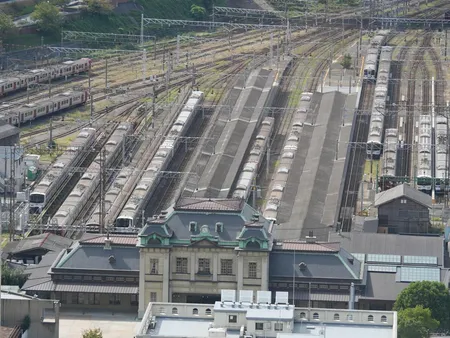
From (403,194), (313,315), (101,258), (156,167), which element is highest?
(156,167)

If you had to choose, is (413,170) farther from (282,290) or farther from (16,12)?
(16,12)

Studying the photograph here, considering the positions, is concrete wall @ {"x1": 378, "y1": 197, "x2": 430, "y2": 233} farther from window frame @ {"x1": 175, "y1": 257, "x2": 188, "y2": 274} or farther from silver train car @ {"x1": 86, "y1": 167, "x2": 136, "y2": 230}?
window frame @ {"x1": 175, "y1": 257, "x2": 188, "y2": 274}

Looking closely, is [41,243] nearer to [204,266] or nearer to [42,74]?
[204,266]

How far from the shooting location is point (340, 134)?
14000 centimetres

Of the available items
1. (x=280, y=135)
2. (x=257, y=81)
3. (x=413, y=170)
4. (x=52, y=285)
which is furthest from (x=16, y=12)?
(x=52, y=285)

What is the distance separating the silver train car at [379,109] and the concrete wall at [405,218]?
21003 millimetres

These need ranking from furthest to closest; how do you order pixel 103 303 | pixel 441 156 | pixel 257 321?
pixel 441 156, pixel 103 303, pixel 257 321

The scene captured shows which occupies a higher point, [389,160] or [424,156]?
[424,156]

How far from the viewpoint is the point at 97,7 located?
192m

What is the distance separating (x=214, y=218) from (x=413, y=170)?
36430mm

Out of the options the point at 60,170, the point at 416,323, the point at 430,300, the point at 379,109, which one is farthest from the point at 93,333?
the point at 379,109

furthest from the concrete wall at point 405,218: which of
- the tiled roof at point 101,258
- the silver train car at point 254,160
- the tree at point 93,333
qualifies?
the tree at point 93,333

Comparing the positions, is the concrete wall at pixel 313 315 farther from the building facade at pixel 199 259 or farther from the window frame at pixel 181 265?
the window frame at pixel 181 265

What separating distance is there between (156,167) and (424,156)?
748 inches
